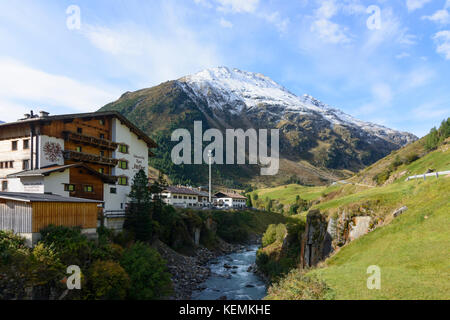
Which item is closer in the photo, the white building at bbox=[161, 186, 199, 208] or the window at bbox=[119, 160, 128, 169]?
the window at bbox=[119, 160, 128, 169]

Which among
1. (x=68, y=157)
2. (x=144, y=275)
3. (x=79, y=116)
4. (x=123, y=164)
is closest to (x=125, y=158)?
(x=123, y=164)

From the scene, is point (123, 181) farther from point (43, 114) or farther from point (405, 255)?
point (405, 255)

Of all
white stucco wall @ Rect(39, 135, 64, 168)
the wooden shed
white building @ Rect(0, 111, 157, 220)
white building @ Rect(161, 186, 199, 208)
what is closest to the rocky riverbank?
white building @ Rect(0, 111, 157, 220)

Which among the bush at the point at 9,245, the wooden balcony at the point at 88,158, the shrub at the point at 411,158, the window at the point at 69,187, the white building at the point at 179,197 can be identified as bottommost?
the white building at the point at 179,197

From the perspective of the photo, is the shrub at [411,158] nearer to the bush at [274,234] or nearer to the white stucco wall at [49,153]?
the bush at [274,234]

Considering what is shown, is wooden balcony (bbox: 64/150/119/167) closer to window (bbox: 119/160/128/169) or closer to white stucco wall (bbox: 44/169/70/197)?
window (bbox: 119/160/128/169)

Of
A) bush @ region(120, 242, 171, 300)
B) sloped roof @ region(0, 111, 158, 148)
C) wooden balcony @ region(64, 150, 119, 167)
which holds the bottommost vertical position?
bush @ region(120, 242, 171, 300)

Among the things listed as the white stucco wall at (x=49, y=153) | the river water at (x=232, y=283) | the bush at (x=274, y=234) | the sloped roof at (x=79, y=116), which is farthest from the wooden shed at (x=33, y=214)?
the bush at (x=274, y=234)

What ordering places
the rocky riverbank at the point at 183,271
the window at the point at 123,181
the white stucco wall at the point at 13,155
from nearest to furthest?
the white stucco wall at the point at 13,155, the rocky riverbank at the point at 183,271, the window at the point at 123,181

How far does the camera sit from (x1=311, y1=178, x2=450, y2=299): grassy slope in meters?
15.3

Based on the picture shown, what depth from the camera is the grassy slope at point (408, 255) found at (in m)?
15.3

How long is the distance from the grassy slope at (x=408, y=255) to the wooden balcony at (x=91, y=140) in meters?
38.1

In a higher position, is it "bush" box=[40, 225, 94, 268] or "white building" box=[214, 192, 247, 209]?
"bush" box=[40, 225, 94, 268]
